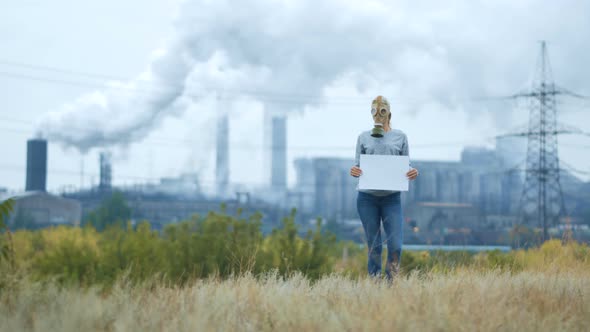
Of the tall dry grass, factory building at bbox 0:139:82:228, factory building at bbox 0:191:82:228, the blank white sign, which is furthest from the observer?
factory building at bbox 0:191:82:228

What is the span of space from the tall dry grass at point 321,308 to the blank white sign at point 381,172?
0.85 metres

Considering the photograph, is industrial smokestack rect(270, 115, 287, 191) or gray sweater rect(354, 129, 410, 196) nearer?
gray sweater rect(354, 129, 410, 196)

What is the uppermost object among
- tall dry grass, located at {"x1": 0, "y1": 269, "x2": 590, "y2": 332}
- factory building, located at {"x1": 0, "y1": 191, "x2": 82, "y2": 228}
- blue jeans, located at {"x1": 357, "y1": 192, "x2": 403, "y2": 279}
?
blue jeans, located at {"x1": 357, "y1": 192, "x2": 403, "y2": 279}

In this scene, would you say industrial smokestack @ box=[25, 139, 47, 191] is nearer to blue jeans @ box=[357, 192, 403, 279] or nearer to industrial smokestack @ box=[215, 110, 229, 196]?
industrial smokestack @ box=[215, 110, 229, 196]

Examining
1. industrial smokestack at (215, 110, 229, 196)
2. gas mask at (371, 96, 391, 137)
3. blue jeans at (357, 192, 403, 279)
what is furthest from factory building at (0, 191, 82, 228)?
A: gas mask at (371, 96, 391, 137)

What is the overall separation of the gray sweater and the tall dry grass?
1.18 meters

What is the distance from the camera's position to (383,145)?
6.47 metres

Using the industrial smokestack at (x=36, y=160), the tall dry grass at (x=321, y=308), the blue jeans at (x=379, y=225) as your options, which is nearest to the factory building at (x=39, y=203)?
the industrial smokestack at (x=36, y=160)

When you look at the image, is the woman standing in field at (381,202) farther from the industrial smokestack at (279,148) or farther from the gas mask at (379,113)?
the industrial smokestack at (279,148)

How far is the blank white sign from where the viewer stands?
6.26 m

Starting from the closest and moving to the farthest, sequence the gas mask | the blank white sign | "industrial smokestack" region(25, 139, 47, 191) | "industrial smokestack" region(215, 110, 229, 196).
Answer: the blank white sign, the gas mask, "industrial smokestack" region(25, 139, 47, 191), "industrial smokestack" region(215, 110, 229, 196)

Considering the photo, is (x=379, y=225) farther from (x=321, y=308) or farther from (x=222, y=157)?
(x=222, y=157)

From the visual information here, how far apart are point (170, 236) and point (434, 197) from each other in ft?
288

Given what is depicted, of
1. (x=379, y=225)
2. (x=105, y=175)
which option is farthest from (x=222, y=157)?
(x=379, y=225)
